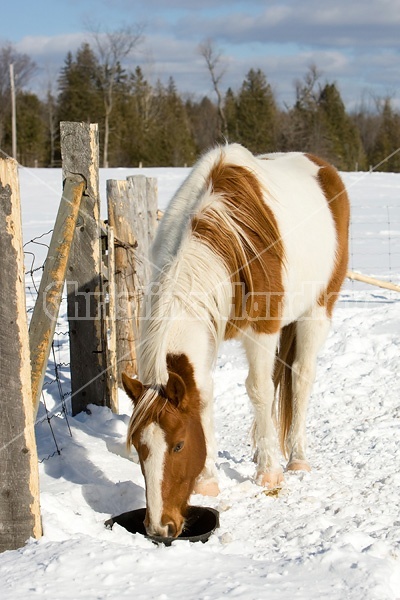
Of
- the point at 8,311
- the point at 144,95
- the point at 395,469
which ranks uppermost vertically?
the point at 144,95

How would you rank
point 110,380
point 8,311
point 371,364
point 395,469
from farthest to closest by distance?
point 371,364 → point 110,380 → point 395,469 → point 8,311

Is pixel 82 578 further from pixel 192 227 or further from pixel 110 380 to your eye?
pixel 110 380

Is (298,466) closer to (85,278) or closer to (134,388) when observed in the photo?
(134,388)

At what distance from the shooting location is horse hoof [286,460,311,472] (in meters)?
4.15

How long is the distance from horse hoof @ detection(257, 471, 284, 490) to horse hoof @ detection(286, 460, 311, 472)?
0.28m

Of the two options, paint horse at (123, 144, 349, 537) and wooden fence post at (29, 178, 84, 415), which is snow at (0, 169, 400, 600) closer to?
paint horse at (123, 144, 349, 537)

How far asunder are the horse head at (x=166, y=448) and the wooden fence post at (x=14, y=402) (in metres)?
0.48

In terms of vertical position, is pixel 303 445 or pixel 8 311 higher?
pixel 8 311

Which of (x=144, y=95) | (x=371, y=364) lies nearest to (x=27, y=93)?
(x=144, y=95)

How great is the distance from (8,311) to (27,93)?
180 ft

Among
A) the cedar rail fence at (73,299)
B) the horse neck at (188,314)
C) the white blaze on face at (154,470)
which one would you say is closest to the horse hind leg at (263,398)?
the horse neck at (188,314)

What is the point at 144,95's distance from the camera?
5331cm

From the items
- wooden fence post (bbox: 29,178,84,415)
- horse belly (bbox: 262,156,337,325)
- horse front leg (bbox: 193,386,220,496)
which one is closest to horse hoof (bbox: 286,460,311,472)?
horse front leg (bbox: 193,386,220,496)

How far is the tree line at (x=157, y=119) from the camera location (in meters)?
47.2
